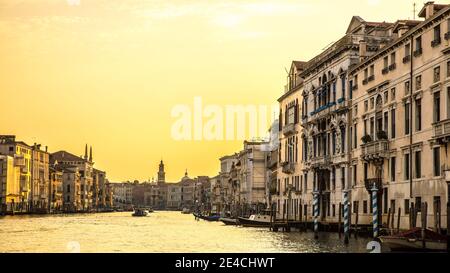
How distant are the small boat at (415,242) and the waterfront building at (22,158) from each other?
8491 centimetres

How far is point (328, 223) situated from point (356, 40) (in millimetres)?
9480

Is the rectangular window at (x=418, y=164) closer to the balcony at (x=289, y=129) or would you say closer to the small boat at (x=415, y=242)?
the small boat at (x=415, y=242)

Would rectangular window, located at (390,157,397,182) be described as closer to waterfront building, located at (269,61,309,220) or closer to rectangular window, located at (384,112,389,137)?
rectangular window, located at (384,112,389,137)

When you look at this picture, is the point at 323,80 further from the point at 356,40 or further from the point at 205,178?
the point at 205,178

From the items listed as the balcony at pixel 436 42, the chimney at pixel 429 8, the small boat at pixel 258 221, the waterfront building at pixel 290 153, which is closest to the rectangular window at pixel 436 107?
the balcony at pixel 436 42

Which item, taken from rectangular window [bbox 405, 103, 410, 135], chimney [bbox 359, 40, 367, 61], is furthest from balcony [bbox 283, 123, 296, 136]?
rectangular window [bbox 405, 103, 410, 135]

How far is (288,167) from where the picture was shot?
180 ft

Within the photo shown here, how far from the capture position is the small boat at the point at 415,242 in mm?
22523

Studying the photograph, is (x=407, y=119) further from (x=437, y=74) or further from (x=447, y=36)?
(x=447, y=36)

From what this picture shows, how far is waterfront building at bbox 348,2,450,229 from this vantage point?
28891mm

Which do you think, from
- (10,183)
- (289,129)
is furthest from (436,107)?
(10,183)

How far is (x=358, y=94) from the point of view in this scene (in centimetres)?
3972

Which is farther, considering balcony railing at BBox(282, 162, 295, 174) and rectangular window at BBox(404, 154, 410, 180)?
balcony railing at BBox(282, 162, 295, 174)
